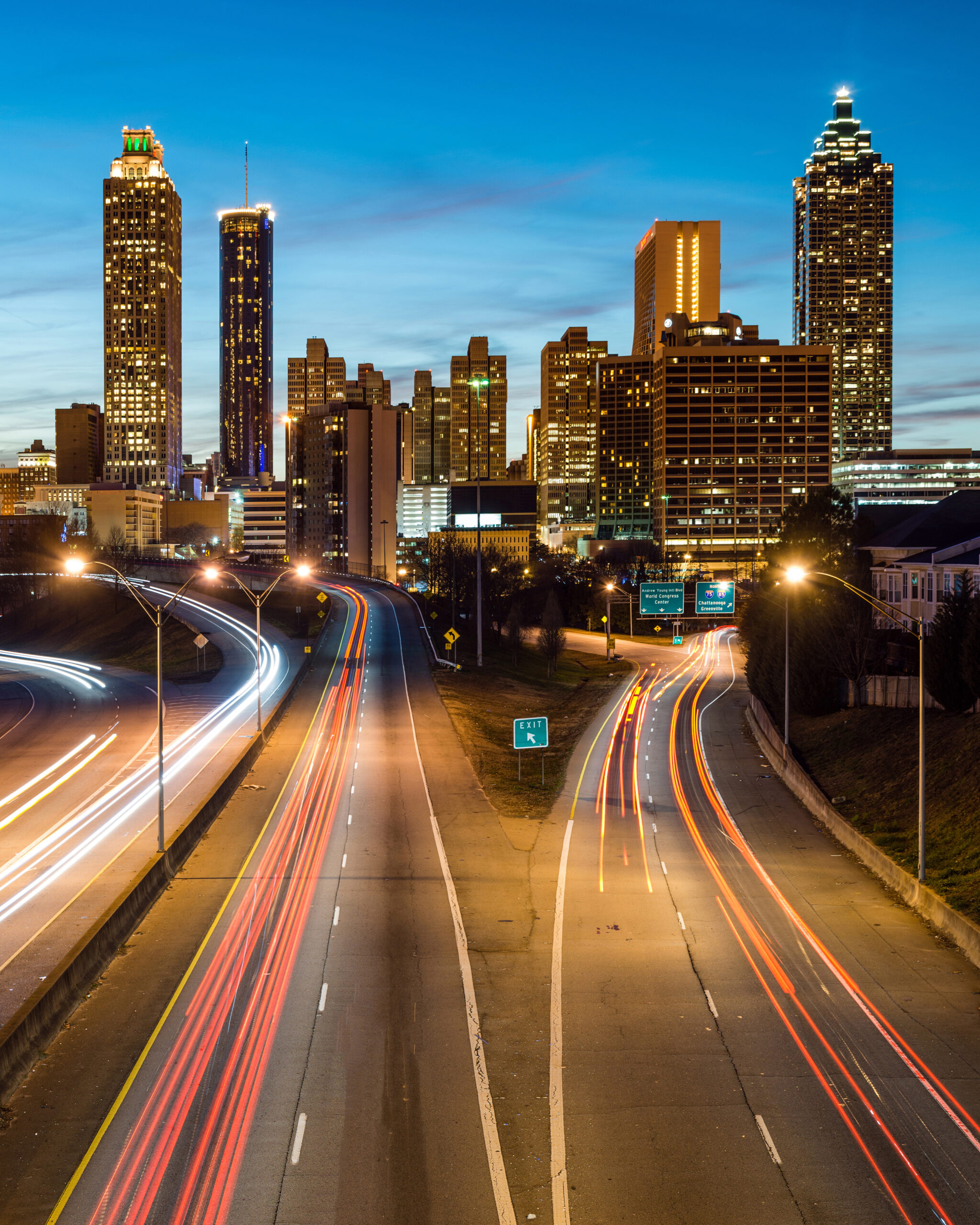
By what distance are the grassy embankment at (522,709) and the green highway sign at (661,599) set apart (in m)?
8.03

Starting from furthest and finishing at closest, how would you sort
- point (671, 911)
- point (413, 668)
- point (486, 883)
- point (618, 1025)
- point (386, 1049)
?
point (413, 668)
point (486, 883)
point (671, 911)
point (618, 1025)
point (386, 1049)

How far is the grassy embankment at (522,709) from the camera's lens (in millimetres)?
42344

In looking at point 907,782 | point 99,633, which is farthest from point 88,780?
point 99,633

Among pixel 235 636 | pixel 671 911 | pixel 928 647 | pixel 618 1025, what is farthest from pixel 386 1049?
pixel 235 636

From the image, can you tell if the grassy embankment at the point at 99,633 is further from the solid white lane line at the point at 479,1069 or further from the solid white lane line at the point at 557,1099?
the solid white lane line at the point at 557,1099

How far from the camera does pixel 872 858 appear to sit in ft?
101

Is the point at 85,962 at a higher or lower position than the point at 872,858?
higher

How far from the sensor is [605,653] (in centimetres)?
10362

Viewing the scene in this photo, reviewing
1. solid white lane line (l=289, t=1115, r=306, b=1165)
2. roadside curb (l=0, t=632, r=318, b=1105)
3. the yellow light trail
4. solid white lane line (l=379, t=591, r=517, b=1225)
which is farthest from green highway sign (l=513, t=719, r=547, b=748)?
solid white lane line (l=289, t=1115, r=306, b=1165)

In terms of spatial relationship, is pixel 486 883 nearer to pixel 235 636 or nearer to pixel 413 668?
pixel 413 668

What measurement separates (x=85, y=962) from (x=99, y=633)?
100077mm

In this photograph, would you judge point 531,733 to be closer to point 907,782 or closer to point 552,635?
point 907,782

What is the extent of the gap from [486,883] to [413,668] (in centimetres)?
4756

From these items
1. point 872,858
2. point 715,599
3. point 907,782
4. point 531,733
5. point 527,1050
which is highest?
point 715,599
